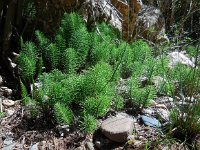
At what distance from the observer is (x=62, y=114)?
9.20ft

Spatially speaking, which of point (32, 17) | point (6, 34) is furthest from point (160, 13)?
point (6, 34)

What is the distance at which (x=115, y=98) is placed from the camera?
3041 mm

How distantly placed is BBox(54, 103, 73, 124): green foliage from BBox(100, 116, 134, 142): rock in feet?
0.79

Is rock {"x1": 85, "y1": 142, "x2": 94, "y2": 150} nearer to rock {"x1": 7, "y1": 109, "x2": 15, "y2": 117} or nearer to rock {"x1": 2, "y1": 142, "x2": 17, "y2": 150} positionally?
rock {"x1": 2, "y1": 142, "x2": 17, "y2": 150}

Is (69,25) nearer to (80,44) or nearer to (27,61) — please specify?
(80,44)

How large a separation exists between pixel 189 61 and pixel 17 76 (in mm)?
1789

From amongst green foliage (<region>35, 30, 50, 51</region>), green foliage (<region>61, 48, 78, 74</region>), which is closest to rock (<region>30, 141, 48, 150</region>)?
green foliage (<region>61, 48, 78, 74</region>)

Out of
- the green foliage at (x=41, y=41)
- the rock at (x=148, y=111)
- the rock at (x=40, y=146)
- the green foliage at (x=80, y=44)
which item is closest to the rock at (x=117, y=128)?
the rock at (x=148, y=111)

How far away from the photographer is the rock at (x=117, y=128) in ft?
9.14

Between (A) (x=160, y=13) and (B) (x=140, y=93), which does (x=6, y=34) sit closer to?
(B) (x=140, y=93)

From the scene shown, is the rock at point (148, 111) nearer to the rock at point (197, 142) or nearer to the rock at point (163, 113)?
the rock at point (163, 113)

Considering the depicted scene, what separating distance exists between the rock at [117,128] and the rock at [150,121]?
0.51 feet

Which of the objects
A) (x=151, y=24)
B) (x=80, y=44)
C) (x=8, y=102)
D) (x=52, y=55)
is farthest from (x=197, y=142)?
(x=151, y=24)

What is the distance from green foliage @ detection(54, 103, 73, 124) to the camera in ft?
9.17
